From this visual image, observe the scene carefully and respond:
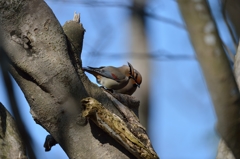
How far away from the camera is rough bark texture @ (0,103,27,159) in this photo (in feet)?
6.53

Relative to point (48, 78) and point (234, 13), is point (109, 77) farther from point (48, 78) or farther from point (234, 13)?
point (48, 78)

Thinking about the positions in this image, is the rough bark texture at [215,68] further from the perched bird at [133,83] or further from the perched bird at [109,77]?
the perched bird at [109,77]

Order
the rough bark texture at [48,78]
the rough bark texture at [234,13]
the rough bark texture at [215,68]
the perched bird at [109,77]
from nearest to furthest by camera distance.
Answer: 1. the rough bark texture at [215,68]
2. the rough bark texture at [48,78]
3. the rough bark texture at [234,13]
4. the perched bird at [109,77]

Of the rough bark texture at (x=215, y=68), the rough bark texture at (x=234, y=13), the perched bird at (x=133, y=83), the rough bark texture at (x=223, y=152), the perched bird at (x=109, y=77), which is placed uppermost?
the rough bark texture at (x=234, y=13)

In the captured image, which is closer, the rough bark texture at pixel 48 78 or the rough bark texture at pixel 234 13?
the rough bark texture at pixel 48 78

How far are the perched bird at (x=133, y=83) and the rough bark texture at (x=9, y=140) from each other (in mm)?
2236

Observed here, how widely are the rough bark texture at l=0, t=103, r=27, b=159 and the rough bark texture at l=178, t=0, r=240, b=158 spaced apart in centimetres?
90

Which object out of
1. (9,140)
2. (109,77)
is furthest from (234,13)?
(9,140)

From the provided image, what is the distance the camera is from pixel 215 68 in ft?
4.82

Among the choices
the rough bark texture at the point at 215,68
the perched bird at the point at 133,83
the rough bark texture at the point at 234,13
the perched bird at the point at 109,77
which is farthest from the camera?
the perched bird at the point at 109,77

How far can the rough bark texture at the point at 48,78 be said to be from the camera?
1957 mm

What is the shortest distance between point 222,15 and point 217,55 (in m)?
1.86

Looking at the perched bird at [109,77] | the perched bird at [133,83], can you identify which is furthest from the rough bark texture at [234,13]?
the perched bird at [109,77]

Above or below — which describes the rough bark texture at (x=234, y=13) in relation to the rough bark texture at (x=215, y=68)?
above
